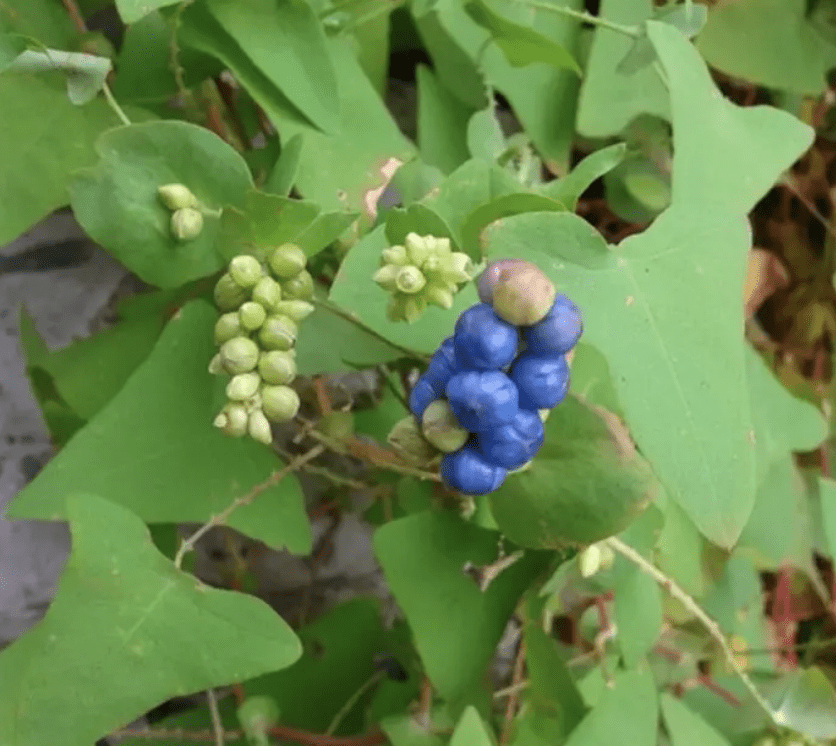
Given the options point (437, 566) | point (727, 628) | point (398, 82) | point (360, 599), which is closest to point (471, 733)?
point (437, 566)

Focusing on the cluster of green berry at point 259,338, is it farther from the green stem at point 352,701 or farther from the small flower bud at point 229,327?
the green stem at point 352,701

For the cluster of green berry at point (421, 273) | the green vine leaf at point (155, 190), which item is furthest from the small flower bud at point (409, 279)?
the green vine leaf at point (155, 190)

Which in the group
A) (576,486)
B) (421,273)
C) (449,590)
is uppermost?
(421,273)

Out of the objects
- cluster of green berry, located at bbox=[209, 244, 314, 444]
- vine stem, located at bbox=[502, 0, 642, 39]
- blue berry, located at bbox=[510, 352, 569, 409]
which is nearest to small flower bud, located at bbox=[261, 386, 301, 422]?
cluster of green berry, located at bbox=[209, 244, 314, 444]

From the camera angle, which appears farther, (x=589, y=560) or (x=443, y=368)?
(x=589, y=560)

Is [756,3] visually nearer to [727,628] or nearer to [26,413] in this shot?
[727,628]

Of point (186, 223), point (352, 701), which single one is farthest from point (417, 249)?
point (352, 701)

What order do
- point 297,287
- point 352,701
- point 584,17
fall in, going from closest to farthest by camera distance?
point 297,287 < point 584,17 < point 352,701

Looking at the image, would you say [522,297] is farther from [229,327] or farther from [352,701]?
[352,701]
